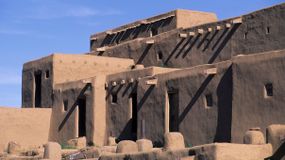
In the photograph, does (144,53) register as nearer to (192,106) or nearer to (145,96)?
(145,96)

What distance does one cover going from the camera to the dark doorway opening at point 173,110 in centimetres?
2625

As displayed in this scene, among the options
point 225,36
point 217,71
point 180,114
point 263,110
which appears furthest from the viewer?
point 225,36

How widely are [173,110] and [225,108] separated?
3.51 m

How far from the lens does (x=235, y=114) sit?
73.7 ft

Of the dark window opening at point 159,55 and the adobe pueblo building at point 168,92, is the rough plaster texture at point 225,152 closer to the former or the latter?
the adobe pueblo building at point 168,92

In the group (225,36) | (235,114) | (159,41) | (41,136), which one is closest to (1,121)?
(41,136)

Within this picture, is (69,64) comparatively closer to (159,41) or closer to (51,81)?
(51,81)

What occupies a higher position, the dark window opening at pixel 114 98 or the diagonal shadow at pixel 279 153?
the dark window opening at pixel 114 98

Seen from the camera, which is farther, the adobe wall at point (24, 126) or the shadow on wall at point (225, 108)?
the adobe wall at point (24, 126)

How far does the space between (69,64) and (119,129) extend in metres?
5.93

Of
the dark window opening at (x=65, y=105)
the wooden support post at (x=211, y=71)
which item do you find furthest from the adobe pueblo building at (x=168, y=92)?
the wooden support post at (x=211, y=71)

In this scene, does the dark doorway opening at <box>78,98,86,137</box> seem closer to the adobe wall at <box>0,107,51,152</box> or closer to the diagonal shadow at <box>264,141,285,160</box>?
the adobe wall at <box>0,107,51,152</box>

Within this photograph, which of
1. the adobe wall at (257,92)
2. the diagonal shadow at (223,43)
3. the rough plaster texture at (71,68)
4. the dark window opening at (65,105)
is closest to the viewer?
the adobe wall at (257,92)

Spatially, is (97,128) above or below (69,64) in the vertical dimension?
below
